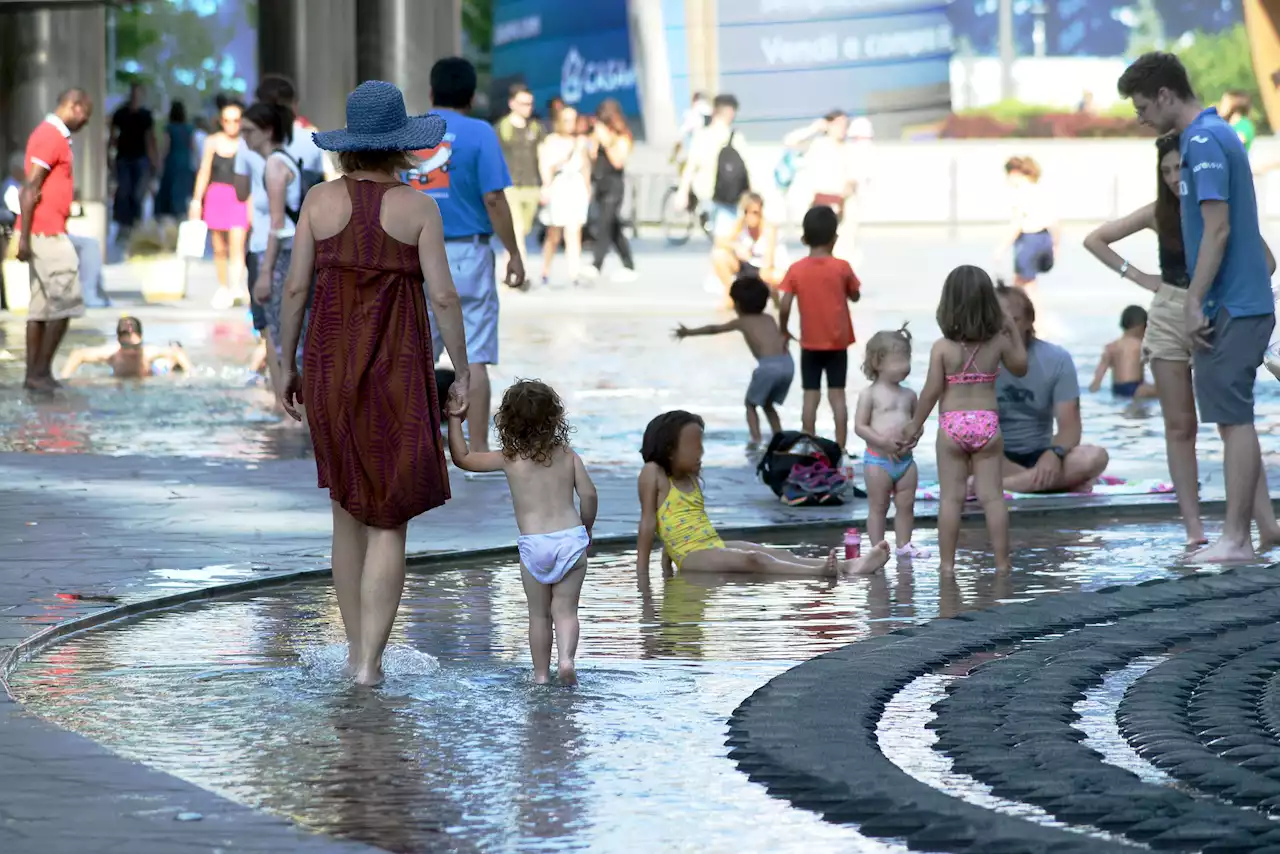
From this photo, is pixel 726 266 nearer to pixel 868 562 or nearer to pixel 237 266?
pixel 237 266

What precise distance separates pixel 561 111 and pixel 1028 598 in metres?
19.7

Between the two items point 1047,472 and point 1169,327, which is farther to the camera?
point 1047,472

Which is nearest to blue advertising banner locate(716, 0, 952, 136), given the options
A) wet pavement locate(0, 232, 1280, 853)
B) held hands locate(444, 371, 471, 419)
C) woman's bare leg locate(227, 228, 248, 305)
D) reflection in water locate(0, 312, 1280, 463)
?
woman's bare leg locate(227, 228, 248, 305)

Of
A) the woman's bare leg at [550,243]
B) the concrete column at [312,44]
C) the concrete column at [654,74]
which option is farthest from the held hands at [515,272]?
the concrete column at [654,74]

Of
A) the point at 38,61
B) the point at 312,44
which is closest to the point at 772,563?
the point at 38,61

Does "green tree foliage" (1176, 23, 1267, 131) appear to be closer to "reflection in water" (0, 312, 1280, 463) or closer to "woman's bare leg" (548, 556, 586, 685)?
"reflection in water" (0, 312, 1280, 463)

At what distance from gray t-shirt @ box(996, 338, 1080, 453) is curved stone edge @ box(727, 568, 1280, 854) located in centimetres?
253

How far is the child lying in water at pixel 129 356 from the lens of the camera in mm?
17688

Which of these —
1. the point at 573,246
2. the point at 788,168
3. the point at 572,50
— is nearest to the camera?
the point at 573,246

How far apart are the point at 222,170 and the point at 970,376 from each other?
645 inches

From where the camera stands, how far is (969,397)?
31.2 feet

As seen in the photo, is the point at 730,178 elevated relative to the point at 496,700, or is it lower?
elevated

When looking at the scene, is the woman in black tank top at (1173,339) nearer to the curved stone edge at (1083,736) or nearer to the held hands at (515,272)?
the curved stone edge at (1083,736)

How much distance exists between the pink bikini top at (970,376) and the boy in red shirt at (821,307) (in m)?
3.46
